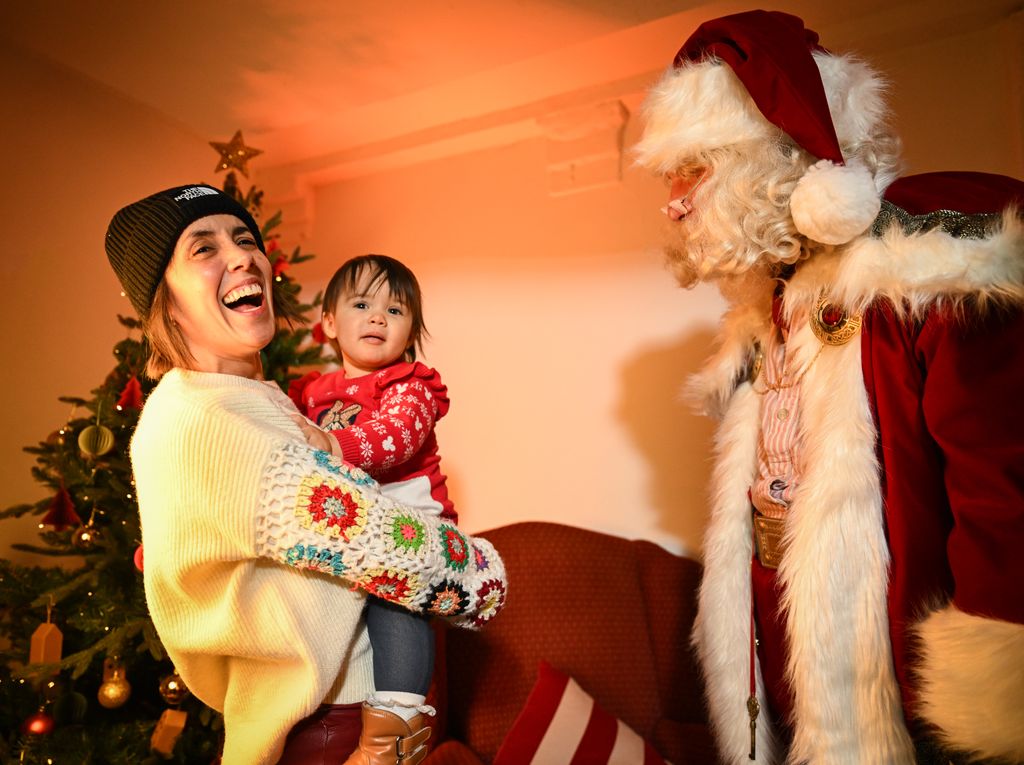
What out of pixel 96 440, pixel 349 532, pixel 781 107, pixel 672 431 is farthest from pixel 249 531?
pixel 672 431

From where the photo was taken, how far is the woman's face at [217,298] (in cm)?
115

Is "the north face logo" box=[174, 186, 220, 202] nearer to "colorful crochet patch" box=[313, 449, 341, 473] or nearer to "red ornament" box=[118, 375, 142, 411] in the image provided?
"colorful crochet patch" box=[313, 449, 341, 473]

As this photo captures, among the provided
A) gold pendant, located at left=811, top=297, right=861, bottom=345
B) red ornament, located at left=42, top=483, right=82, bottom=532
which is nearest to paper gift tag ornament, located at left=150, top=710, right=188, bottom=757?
red ornament, located at left=42, top=483, right=82, bottom=532

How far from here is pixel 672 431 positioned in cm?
267

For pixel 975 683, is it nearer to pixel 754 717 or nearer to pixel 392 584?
pixel 754 717

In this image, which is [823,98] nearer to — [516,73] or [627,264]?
[627,264]

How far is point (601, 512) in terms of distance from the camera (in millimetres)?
2758

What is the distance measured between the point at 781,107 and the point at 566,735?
170cm

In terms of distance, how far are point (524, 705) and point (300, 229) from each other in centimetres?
251

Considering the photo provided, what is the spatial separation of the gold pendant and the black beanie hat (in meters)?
1.18

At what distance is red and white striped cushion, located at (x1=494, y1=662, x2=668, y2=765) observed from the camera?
1.97 m

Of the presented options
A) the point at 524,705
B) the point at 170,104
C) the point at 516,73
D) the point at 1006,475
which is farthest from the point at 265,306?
the point at 170,104

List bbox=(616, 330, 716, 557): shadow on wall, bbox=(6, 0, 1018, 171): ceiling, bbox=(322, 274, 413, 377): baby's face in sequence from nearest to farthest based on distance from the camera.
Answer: bbox=(322, 274, 413, 377): baby's face, bbox=(6, 0, 1018, 171): ceiling, bbox=(616, 330, 716, 557): shadow on wall

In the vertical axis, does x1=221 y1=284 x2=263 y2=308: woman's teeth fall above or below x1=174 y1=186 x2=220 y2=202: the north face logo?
below
